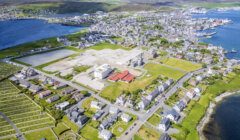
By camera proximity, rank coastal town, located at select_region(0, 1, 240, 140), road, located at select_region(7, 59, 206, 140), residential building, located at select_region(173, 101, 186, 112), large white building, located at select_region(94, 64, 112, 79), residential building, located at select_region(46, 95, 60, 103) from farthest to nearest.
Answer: large white building, located at select_region(94, 64, 112, 79) → residential building, located at select_region(46, 95, 60, 103) → residential building, located at select_region(173, 101, 186, 112) → coastal town, located at select_region(0, 1, 240, 140) → road, located at select_region(7, 59, 206, 140)

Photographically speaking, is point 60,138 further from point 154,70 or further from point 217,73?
point 217,73

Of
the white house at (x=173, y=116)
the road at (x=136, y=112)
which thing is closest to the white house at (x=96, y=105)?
the road at (x=136, y=112)

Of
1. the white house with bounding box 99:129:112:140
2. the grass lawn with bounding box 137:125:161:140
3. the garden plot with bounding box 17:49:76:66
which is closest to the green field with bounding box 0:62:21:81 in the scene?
the garden plot with bounding box 17:49:76:66

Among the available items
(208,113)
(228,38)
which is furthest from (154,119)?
(228,38)

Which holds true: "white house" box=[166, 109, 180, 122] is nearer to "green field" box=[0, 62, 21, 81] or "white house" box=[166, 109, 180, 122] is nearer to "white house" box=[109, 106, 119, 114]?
"white house" box=[109, 106, 119, 114]

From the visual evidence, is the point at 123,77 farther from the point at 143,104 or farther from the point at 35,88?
the point at 35,88

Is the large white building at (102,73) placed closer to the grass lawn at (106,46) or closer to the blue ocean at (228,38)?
the grass lawn at (106,46)
